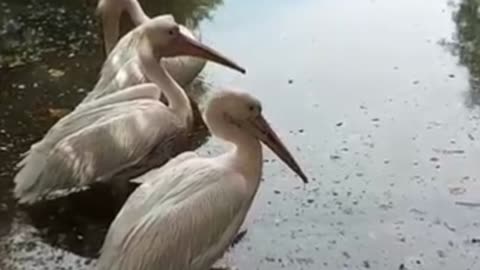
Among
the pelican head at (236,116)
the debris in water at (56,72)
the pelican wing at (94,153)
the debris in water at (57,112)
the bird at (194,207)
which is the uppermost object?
the pelican head at (236,116)

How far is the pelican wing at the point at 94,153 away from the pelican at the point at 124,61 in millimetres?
430

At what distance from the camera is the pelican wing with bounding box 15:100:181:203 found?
4.17 meters

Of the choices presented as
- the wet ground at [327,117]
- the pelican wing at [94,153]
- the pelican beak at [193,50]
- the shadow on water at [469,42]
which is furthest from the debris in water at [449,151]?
the pelican wing at [94,153]

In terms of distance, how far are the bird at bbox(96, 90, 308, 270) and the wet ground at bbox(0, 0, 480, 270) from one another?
1.29 feet

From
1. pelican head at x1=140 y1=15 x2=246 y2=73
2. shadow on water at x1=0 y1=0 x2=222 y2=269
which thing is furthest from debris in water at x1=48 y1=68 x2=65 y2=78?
pelican head at x1=140 y1=15 x2=246 y2=73

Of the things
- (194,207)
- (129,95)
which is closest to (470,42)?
(129,95)

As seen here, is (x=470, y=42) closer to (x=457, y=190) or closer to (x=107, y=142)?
(x=457, y=190)

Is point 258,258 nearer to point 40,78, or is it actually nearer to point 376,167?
point 376,167

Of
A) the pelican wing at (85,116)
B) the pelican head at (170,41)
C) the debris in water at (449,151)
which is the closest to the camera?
the pelican wing at (85,116)

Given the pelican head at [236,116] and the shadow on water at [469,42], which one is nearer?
the pelican head at [236,116]

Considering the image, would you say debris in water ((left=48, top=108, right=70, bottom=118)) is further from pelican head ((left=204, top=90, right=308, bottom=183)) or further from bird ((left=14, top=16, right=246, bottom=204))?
pelican head ((left=204, top=90, right=308, bottom=183))

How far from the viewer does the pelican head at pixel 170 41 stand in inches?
181

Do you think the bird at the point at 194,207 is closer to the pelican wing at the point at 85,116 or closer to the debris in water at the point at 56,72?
the pelican wing at the point at 85,116

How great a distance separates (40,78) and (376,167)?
183cm
